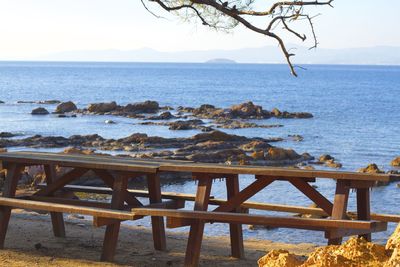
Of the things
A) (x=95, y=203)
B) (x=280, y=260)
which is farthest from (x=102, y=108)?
(x=280, y=260)

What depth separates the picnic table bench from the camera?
7.72 meters

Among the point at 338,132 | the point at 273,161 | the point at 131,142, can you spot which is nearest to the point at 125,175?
the point at 273,161

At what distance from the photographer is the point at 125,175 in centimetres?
887

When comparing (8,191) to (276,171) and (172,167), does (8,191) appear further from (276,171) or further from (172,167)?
(276,171)

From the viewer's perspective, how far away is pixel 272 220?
7738 mm

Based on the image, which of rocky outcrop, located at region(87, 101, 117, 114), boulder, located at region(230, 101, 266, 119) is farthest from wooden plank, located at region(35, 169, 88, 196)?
rocky outcrop, located at region(87, 101, 117, 114)

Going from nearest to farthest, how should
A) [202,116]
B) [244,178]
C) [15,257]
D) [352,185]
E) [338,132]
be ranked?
1. [352,185]
2. [15,257]
3. [244,178]
4. [338,132]
5. [202,116]

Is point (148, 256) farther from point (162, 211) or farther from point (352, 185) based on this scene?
point (352, 185)

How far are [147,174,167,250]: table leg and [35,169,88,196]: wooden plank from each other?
2.91ft

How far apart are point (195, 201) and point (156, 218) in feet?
3.43

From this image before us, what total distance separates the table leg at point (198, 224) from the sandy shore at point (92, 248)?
1.35 ft

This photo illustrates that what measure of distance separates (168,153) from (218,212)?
21.9 metres

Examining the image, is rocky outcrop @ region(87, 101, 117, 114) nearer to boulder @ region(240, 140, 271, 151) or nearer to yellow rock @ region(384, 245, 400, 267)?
boulder @ region(240, 140, 271, 151)

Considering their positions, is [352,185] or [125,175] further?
[125,175]
